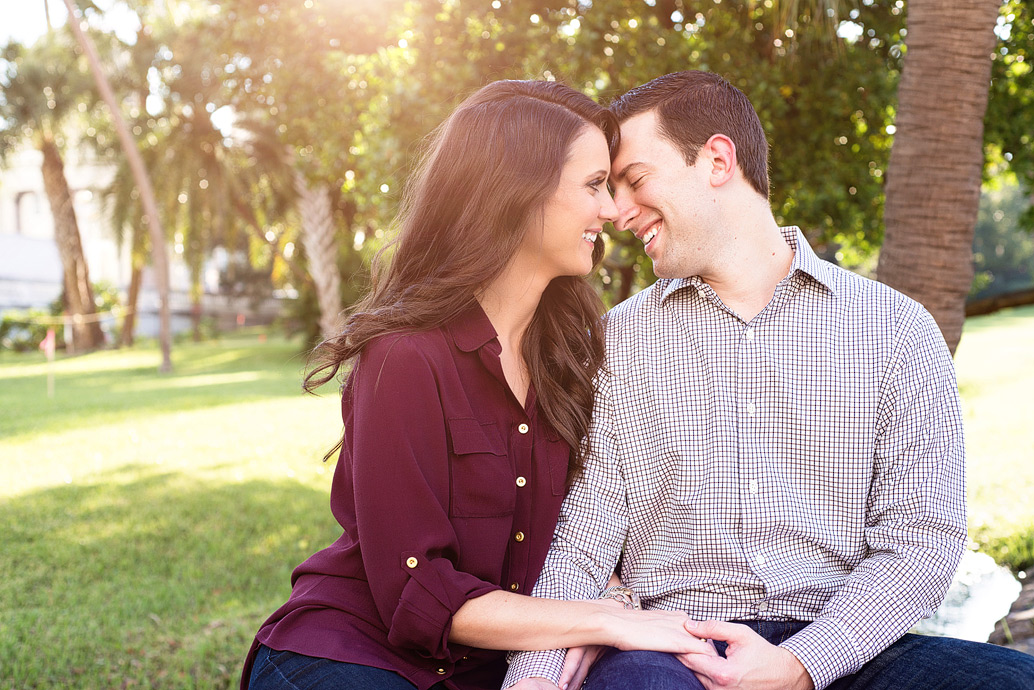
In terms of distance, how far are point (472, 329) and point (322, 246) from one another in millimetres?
20277

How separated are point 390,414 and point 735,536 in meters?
1.09

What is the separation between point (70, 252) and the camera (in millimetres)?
27250

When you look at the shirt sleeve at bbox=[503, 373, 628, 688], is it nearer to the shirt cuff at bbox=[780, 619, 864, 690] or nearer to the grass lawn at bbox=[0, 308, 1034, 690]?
the shirt cuff at bbox=[780, 619, 864, 690]

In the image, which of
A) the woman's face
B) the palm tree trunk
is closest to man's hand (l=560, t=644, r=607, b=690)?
the woman's face

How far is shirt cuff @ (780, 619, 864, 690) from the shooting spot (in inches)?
88.5

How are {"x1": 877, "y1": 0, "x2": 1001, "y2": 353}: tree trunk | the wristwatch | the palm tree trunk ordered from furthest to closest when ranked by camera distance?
the palm tree trunk
{"x1": 877, "y1": 0, "x2": 1001, "y2": 353}: tree trunk
the wristwatch

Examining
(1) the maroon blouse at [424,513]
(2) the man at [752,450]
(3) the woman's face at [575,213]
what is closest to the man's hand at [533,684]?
(2) the man at [752,450]

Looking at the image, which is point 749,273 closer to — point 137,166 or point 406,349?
point 406,349

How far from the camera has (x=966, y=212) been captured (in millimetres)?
3836

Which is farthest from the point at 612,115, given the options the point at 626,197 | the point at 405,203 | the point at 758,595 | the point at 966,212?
the point at 966,212

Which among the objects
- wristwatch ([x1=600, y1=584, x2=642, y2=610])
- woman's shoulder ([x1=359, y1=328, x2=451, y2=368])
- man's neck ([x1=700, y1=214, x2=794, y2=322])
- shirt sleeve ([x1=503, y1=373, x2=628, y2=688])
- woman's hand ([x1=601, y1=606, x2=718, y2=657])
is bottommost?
wristwatch ([x1=600, y1=584, x2=642, y2=610])

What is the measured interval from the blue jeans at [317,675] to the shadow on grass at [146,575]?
7.53 ft

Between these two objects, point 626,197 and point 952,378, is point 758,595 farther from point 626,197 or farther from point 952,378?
point 626,197

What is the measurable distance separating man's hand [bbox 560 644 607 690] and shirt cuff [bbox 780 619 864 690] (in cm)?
52
